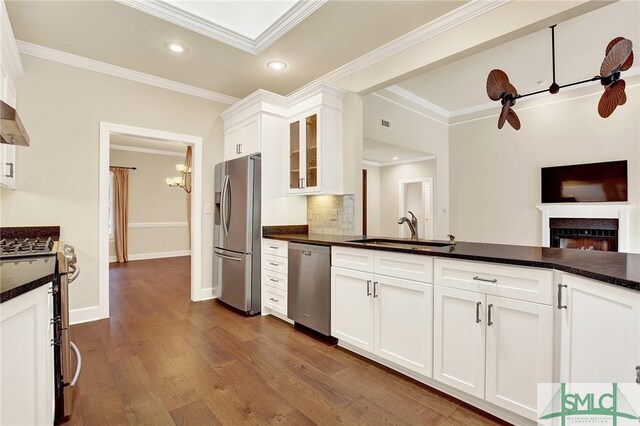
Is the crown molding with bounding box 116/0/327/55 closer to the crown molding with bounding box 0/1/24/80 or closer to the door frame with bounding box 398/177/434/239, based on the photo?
the crown molding with bounding box 0/1/24/80

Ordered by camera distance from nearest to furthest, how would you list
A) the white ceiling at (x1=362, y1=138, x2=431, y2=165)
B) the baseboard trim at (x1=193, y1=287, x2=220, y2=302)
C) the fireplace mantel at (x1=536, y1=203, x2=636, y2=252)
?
1. the baseboard trim at (x1=193, y1=287, x2=220, y2=302)
2. the fireplace mantel at (x1=536, y1=203, x2=636, y2=252)
3. the white ceiling at (x1=362, y1=138, x2=431, y2=165)

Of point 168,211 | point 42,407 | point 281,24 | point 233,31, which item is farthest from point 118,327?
point 168,211

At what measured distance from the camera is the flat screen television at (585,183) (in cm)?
452

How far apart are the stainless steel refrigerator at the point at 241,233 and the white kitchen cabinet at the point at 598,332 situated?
2.81 meters

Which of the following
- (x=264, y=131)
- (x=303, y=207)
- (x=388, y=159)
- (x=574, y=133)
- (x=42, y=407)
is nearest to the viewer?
(x=42, y=407)

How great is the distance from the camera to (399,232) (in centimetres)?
802

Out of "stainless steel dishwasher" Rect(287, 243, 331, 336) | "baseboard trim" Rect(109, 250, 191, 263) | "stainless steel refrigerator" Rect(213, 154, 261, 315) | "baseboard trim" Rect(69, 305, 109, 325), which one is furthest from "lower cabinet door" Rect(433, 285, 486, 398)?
"baseboard trim" Rect(109, 250, 191, 263)

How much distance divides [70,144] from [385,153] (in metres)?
5.35

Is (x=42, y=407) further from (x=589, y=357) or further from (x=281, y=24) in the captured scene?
(x=281, y=24)

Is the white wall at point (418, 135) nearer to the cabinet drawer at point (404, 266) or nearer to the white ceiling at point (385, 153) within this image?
the white ceiling at point (385, 153)

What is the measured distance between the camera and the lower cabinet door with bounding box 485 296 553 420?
4.96 ft

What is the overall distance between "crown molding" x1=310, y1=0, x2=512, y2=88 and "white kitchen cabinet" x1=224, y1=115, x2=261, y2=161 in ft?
3.59

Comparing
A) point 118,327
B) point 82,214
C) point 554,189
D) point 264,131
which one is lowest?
point 118,327

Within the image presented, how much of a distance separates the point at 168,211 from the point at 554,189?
8.43m
